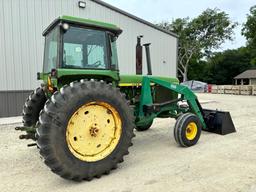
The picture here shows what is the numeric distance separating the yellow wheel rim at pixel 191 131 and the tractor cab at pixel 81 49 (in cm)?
198

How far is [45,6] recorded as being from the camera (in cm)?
1005

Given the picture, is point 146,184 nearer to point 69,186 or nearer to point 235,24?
point 69,186

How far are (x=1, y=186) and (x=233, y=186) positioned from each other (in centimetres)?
313

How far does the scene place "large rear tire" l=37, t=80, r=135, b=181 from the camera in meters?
3.21

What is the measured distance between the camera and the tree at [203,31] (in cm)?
3330

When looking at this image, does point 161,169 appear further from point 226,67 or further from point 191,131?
point 226,67

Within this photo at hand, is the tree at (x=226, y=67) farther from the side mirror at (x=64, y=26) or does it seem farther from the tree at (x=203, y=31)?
the side mirror at (x=64, y=26)

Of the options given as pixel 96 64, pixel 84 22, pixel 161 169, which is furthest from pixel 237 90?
pixel 84 22

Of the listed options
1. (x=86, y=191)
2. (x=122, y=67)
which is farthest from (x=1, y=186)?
(x=122, y=67)

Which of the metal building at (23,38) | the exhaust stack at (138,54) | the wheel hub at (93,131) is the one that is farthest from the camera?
the metal building at (23,38)

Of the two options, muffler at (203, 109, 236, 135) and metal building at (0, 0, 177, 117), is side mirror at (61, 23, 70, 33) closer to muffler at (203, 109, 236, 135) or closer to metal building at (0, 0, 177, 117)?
muffler at (203, 109, 236, 135)

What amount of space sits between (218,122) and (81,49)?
385 centimetres

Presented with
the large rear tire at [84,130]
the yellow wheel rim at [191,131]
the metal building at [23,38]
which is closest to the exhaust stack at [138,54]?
the large rear tire at [84,130]

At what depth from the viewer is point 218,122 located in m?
6.06
